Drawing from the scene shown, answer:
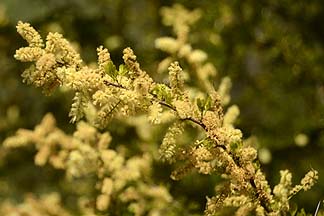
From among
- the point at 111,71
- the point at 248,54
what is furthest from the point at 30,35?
the point at 248,54

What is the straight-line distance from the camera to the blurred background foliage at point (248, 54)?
144cm

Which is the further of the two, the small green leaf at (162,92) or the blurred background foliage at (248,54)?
the blurred background foliage at (248,54)

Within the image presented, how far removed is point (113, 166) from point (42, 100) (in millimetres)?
914

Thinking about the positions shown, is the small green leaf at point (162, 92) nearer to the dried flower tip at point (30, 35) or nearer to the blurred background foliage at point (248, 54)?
the dried flower tip at point (30, 35)

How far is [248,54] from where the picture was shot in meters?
1.69

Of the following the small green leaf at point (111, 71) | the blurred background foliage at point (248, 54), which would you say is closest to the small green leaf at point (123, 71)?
the small green leaf at point (111, 71)

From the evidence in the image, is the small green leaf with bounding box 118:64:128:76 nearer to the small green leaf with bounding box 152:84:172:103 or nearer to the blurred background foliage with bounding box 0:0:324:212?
the small green leaf with bounding box 152:84:172:103

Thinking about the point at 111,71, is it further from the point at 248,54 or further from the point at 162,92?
the point at 248,54

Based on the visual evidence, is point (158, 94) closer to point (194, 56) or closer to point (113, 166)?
point (113, 166)

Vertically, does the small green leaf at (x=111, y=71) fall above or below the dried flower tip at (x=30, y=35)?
below

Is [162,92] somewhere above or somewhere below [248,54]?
below

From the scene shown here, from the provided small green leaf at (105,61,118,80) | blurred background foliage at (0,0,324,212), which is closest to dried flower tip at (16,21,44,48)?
small green leaf at (105,61,118,80)

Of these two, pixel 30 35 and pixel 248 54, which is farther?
pixel 248 54

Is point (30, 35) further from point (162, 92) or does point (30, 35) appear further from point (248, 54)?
point (248, 54)
